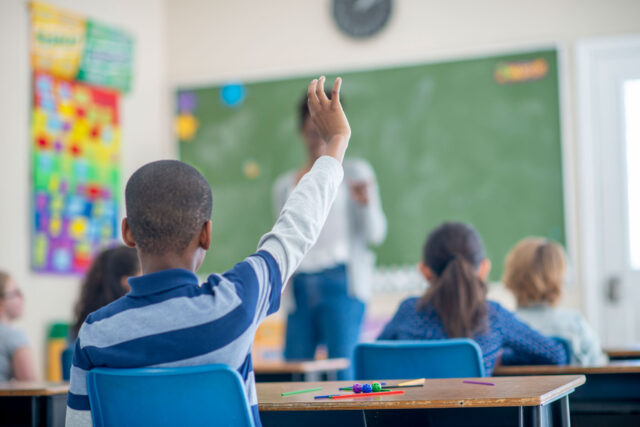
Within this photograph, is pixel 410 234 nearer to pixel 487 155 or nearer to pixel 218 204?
pixel 487 155

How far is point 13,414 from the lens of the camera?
2.40m

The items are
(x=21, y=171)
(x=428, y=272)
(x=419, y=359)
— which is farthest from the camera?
(x=21, y=171)

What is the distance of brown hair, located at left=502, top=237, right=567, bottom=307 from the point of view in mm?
2895

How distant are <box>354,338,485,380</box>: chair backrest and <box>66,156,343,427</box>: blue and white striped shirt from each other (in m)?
0.78

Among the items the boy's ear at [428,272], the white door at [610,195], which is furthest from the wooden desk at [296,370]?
the white door at [610,195]

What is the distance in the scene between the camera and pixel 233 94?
18.4 feet

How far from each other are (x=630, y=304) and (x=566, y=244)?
A: 1.60 ft

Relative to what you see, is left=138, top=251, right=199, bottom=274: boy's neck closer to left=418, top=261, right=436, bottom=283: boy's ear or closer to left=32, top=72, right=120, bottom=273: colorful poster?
left=418, top=261, right=436, bottom=283: boy's ear

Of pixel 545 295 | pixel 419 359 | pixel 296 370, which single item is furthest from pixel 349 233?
pixel 419 359

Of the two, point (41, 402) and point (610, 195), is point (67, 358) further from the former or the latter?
point (610, 195)

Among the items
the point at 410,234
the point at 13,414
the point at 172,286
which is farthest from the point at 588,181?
the point at 172,286

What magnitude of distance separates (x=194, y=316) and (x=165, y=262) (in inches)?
5.0

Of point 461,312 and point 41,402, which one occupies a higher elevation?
point 461,312

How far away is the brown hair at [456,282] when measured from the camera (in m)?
2.38
